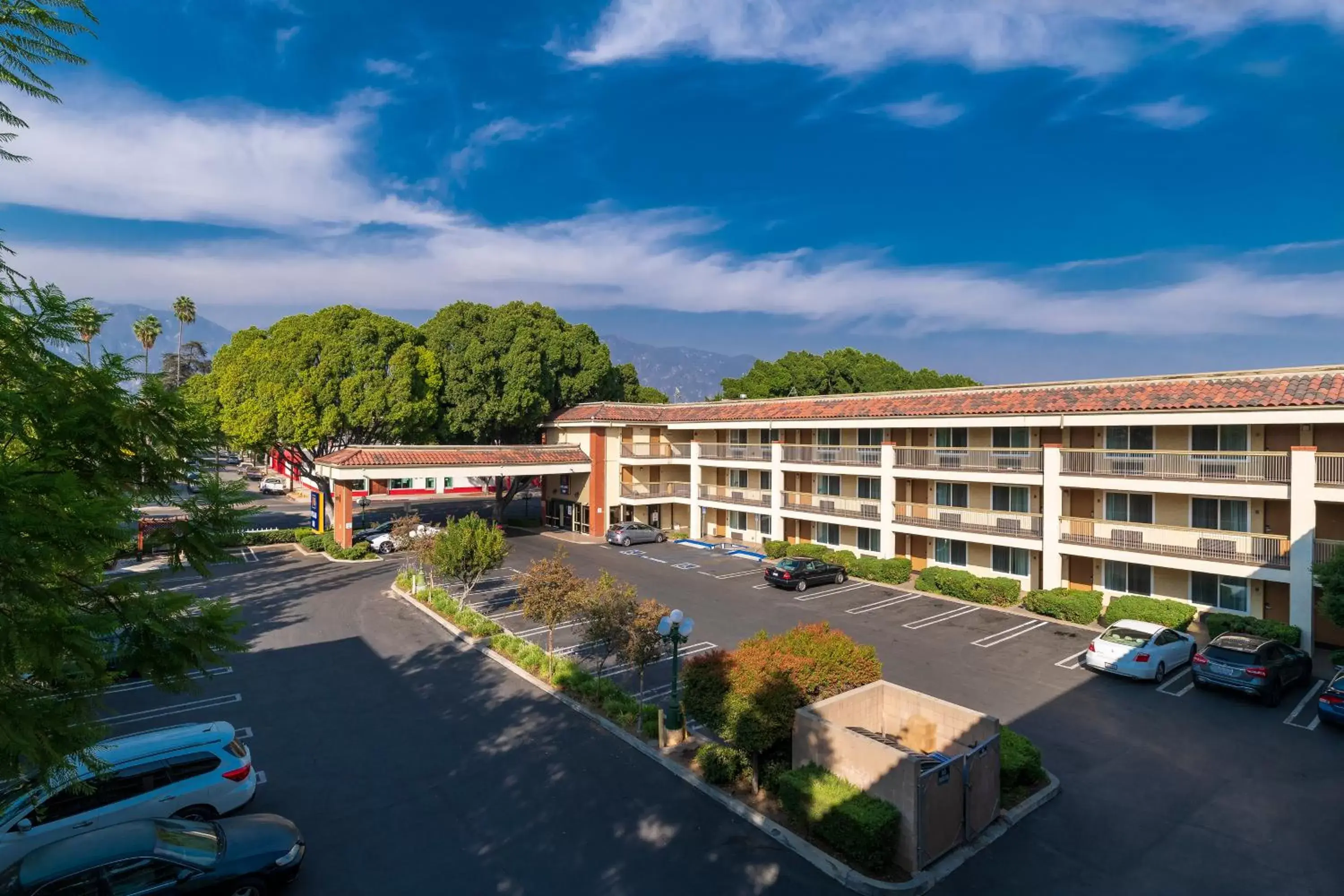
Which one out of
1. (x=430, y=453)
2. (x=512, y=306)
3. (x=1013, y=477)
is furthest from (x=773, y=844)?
(x=512, y=306)

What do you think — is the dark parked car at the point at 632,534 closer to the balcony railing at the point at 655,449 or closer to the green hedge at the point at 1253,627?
the balcony railing at the point at 655,449

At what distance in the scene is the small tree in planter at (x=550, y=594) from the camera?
18.0 metres

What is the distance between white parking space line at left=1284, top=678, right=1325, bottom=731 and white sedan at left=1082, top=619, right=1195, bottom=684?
8.42 feet

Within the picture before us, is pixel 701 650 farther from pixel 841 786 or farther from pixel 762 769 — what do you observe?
pixel 841 786

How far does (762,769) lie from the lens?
12.8 m

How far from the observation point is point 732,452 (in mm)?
39531

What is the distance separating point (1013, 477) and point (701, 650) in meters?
14.3

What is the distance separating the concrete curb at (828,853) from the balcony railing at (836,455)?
20.2 meters

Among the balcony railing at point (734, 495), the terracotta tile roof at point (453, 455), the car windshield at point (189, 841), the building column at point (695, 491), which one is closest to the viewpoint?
the car windshield at point (189, 841)

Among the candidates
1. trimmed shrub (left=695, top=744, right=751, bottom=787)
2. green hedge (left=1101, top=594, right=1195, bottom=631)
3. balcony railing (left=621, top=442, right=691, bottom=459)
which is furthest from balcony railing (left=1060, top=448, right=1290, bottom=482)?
balcony railing (left=621, top=442, right=691, bottom=459)

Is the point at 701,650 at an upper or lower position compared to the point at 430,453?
lower

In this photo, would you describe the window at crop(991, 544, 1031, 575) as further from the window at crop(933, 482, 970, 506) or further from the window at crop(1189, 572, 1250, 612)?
the window at crop(1189, 572, 1250, 612)

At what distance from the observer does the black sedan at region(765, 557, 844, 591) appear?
29250 millimetres

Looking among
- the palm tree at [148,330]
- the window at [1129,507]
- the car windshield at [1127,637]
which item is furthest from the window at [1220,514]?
the palm tree at [148,330]
